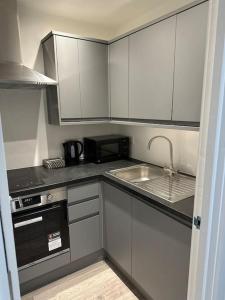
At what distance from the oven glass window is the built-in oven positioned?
2.23 feet

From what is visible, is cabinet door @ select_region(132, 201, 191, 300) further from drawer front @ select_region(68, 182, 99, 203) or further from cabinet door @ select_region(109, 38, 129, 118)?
cabinet door @ select_region(109, 38, 129, 118)

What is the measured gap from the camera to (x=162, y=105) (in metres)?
1.62

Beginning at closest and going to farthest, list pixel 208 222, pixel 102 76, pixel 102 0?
pixel 208 222 → pixel 102 0 → pixel 102 76

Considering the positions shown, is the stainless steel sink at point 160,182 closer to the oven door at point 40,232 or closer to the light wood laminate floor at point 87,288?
the oven door at point 40,232

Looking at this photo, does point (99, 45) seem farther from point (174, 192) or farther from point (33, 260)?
point (33, 260)

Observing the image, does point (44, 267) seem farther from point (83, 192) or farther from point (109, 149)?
point (109, 149)

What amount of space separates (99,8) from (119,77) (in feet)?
2.06

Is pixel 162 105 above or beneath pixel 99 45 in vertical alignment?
beneath

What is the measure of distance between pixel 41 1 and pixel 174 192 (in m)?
1.95

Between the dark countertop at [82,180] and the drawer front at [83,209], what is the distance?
227mm

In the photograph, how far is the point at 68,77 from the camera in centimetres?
194

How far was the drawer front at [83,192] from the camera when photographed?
1.82m

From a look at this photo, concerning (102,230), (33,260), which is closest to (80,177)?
(102,230)

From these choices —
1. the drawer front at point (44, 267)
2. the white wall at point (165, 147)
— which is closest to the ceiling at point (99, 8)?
the white wall at point (165, 147)
